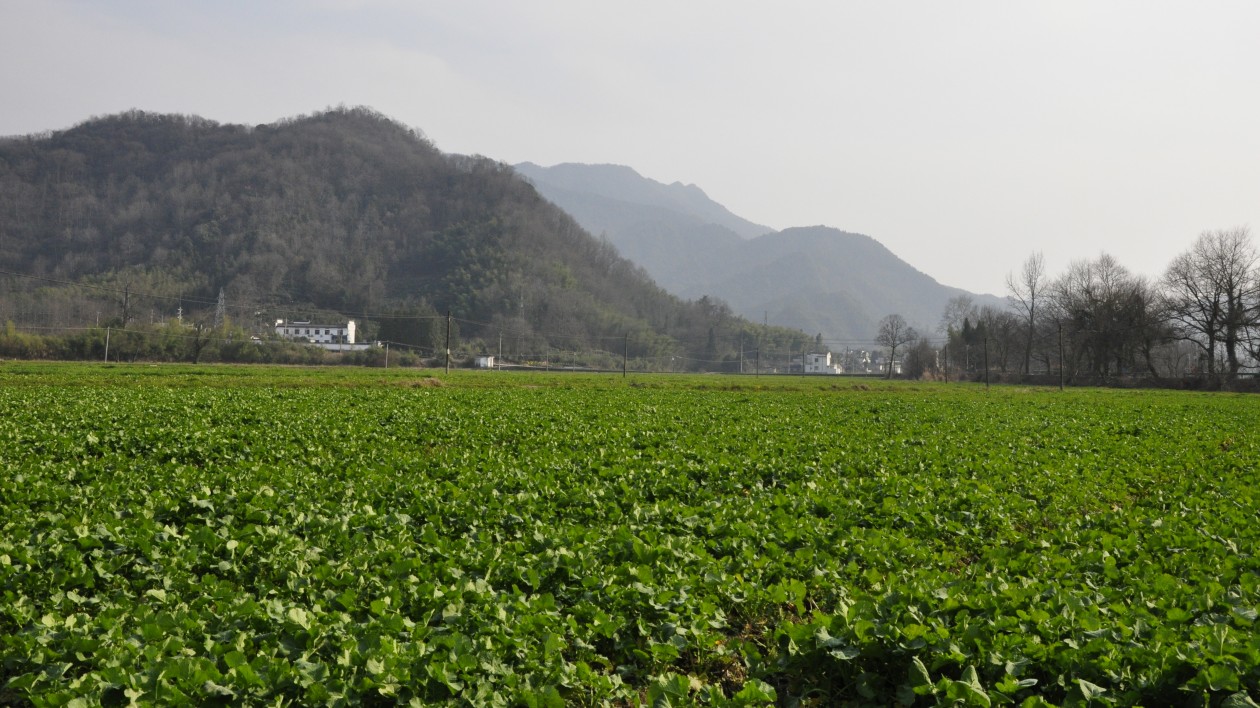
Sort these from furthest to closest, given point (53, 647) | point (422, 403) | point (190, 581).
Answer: point (422, 403) → point (190, 581) → point (53, 647)

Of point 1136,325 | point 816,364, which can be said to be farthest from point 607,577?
point 816,364

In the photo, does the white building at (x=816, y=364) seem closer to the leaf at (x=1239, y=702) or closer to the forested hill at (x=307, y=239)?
the forested hill at (x=307, y=239)

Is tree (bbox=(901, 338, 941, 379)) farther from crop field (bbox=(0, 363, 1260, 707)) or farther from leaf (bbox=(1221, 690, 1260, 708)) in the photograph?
leaf (bbox=(1221, 690, 1260, 708))

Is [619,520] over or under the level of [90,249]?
under

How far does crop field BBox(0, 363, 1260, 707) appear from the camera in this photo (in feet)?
14.6

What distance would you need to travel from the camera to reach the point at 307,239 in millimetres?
148875

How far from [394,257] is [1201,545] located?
16149 centimetres

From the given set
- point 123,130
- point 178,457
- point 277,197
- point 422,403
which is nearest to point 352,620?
point 178,457

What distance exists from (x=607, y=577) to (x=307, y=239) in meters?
159

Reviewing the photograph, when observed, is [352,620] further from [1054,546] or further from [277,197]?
[277,197]

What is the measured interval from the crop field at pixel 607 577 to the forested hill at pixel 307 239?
356ft

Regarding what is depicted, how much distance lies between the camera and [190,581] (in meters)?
6.22

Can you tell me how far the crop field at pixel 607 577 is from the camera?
4438 millimetres

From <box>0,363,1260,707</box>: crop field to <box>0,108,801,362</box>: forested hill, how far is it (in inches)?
4267
